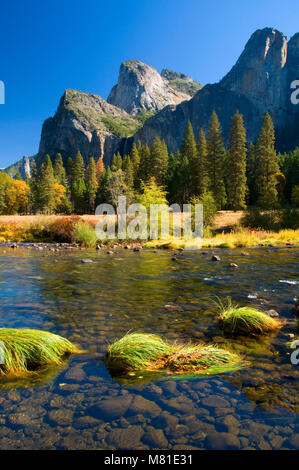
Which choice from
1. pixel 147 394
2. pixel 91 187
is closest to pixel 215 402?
pixel 147 394

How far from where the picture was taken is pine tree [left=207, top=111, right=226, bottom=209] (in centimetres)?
5025

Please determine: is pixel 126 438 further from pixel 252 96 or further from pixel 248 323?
pixel 252 96

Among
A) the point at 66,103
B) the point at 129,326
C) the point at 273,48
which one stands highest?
the point at 273,48

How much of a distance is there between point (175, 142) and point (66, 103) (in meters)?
83.9

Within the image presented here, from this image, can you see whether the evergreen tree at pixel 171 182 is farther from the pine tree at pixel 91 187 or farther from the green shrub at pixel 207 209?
the green shrub at pixel 207 209

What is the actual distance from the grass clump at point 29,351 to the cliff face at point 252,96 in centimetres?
15686

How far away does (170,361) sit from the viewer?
148 inches

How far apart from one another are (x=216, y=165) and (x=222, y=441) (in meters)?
52.0

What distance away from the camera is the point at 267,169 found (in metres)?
45.7

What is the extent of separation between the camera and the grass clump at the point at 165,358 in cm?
367

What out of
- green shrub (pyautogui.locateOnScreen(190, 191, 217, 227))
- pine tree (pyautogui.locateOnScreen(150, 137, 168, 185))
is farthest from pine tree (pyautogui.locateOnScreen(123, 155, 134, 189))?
green shrub (pyautogui.locateOnScreen(190, 191, 217, 227))

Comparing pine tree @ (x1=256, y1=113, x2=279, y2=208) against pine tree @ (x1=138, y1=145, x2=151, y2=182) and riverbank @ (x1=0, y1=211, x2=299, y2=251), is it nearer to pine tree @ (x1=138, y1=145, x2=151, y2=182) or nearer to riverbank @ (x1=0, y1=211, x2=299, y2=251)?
riverbank @ (x1=0, y1=211, x2=299, y2=251)
